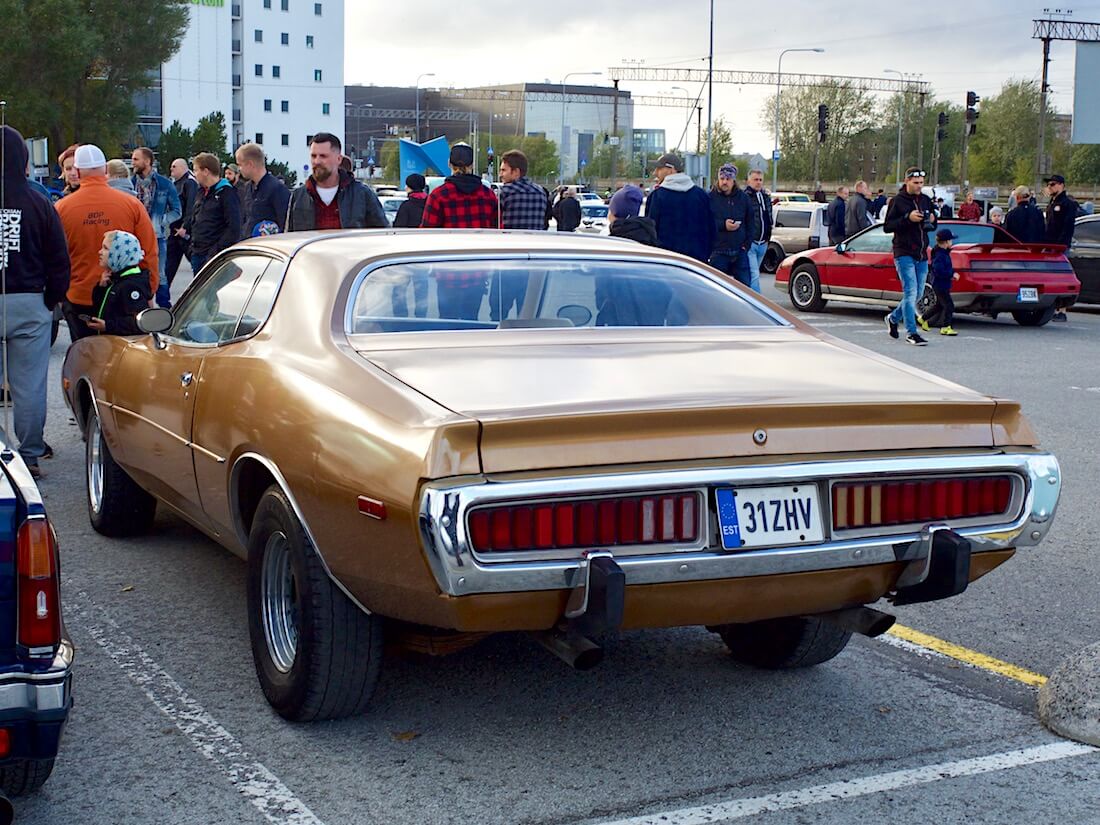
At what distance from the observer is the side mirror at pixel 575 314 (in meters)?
4.70

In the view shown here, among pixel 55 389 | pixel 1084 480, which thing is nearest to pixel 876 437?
pixel 1084 480

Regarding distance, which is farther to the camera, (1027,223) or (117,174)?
(1027,223)

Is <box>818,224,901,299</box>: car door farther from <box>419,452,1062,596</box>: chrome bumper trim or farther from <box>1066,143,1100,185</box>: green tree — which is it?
<box>1066,143,1100,185</box>: green tree

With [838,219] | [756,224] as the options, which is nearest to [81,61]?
[838,219]

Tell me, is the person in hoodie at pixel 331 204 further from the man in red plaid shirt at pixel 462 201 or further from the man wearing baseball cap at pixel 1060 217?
the man wearing baseball cap at pixel 1060 217

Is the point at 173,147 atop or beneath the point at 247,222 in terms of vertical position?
atop

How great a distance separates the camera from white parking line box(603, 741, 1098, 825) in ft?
11.5

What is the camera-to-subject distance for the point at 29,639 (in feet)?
10.1

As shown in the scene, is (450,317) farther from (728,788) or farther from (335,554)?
(728,788)

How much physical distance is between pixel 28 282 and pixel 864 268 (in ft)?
44.4

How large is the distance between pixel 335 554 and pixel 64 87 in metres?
59.3

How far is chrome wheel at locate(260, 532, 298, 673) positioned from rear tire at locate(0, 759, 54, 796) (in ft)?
2.98

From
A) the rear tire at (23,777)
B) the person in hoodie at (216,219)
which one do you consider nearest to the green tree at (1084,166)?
the person in hoodie at (216,219)

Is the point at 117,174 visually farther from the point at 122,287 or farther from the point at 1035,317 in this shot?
the point at 1035,317
